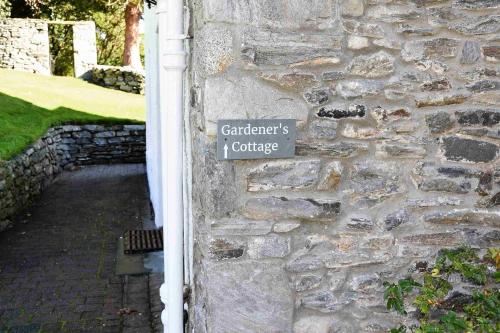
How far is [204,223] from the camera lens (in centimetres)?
256

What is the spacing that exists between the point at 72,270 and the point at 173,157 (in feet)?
10.7

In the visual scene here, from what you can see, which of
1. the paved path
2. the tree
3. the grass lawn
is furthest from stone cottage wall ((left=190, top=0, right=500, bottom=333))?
the tree

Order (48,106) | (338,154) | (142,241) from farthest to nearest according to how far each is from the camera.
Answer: (48,106) < (142,241) < (338,154)

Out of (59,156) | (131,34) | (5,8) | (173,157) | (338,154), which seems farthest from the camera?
(131,34)

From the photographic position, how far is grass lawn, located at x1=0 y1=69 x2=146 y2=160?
9297 millimetres

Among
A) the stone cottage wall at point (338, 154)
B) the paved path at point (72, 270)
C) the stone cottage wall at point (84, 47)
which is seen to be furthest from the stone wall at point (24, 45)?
the stone cottage wall at point (338, 154)

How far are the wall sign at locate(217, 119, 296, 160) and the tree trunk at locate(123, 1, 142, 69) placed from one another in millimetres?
17108

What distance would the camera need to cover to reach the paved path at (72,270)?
4.25 metres

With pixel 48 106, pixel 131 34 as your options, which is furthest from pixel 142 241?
pixel 131 34

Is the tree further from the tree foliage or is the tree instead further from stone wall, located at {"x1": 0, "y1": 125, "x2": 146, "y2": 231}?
stone wall, located at {"x1": 0, "y1": 125, "x2": 146, "y2": 231}

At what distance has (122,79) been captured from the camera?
720 inches

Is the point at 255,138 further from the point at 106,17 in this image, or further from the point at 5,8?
the point at 106,17

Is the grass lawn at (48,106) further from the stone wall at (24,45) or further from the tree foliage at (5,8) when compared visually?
the tree foliage at (5,8)

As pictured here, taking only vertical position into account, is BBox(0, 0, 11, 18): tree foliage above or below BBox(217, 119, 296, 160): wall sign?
above
